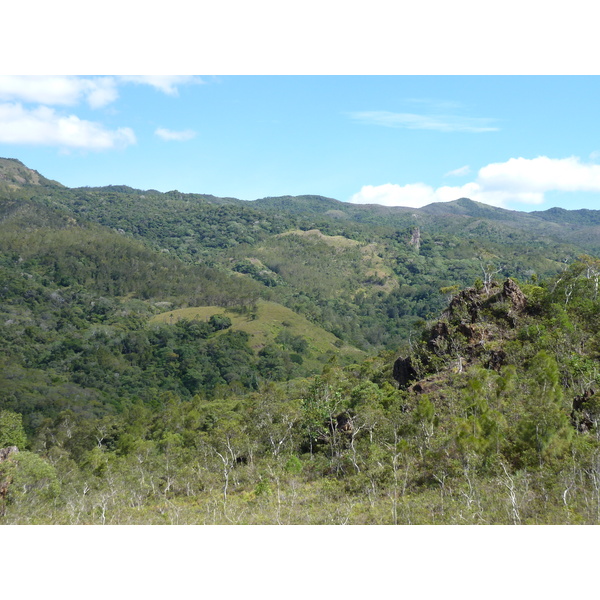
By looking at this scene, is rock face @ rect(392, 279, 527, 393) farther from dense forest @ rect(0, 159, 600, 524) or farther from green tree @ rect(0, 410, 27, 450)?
green tree @ rect(0, 410, 27, 450)

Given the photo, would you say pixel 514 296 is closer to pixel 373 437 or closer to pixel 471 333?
pixel 471 333

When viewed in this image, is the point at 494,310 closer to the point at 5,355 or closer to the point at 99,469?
the point at 99,469

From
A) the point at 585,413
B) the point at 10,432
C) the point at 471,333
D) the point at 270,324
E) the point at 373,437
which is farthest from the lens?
the point at 270,324

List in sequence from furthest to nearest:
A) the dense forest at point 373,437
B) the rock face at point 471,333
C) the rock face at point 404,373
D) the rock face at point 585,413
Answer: the rock face at point 404,373 < the rock face at point 471,333 < the rock face at point 585,413 < the dense forest at point 373,437

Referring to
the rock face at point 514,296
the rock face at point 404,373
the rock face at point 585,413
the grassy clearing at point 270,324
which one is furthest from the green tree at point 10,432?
the grassy clearing at point 270,324

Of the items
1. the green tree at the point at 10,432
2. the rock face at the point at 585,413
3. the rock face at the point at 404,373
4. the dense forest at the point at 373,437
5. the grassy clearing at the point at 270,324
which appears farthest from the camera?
the grassy clearing at the point at 270,324

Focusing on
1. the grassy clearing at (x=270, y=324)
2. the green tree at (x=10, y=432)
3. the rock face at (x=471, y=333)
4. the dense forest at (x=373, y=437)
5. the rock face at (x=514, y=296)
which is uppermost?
the rock face at (x=514, y=296)

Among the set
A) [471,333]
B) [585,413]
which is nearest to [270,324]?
[471,333]

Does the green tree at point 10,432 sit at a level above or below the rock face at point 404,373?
below

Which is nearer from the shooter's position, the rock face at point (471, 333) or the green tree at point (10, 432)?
the rock face at point (471, 333)

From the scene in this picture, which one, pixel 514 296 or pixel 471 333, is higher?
pixel 514 296

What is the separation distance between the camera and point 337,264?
186m

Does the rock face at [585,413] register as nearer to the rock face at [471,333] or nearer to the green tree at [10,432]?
the rock face at [471,333]

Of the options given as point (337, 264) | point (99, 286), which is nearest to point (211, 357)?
point (99, 286)
